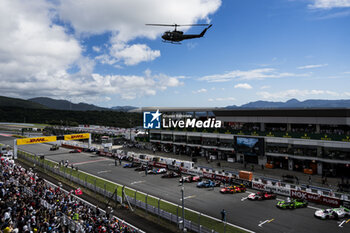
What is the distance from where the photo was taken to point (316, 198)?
33312 mm

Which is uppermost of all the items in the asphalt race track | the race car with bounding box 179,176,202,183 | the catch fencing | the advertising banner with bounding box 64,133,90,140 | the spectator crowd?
the advertising banner with bounding box 64,133,90,140

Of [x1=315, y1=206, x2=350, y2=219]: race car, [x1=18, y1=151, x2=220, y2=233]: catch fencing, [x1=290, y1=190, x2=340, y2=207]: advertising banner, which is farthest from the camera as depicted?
[x1=290, y1=190, x2=340, y2=207]: advertising banner

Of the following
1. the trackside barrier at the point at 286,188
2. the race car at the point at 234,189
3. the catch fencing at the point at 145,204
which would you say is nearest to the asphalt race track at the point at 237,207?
the race car at the point at 234,189

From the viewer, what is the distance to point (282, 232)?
80.8 feet

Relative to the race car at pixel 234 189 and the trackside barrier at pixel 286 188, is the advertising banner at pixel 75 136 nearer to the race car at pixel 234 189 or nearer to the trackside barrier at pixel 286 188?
the trackside barrier at pixel 286 188

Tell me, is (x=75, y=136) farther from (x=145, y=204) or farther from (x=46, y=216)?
(x=46, y=216)

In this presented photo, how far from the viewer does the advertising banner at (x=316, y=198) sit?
31.6m

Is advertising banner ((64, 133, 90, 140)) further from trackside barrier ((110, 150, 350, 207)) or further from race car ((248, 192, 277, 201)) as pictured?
race car ((248, 192, 277, 201))

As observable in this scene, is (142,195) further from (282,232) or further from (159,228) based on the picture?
(282,232)

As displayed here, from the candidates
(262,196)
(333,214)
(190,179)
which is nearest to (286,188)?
(262,196)

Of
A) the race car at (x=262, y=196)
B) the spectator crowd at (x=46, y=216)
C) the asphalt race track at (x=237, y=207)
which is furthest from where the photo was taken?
the race car at (x=262, y=196)

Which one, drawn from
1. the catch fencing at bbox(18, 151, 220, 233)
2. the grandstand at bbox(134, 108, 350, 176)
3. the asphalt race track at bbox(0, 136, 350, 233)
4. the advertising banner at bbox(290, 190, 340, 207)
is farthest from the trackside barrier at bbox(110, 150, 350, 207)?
the catch fencing at bbox(18, 151, 220, 233)

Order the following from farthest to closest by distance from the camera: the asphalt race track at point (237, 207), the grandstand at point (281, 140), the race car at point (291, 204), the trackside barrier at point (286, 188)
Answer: the grandstand at point (281, 140), the trackside barrier at point (286, 188), the race car at point (291, 204), the asphalt race track at point (237, 207)

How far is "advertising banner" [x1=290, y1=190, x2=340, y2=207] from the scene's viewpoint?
31.6 meters
